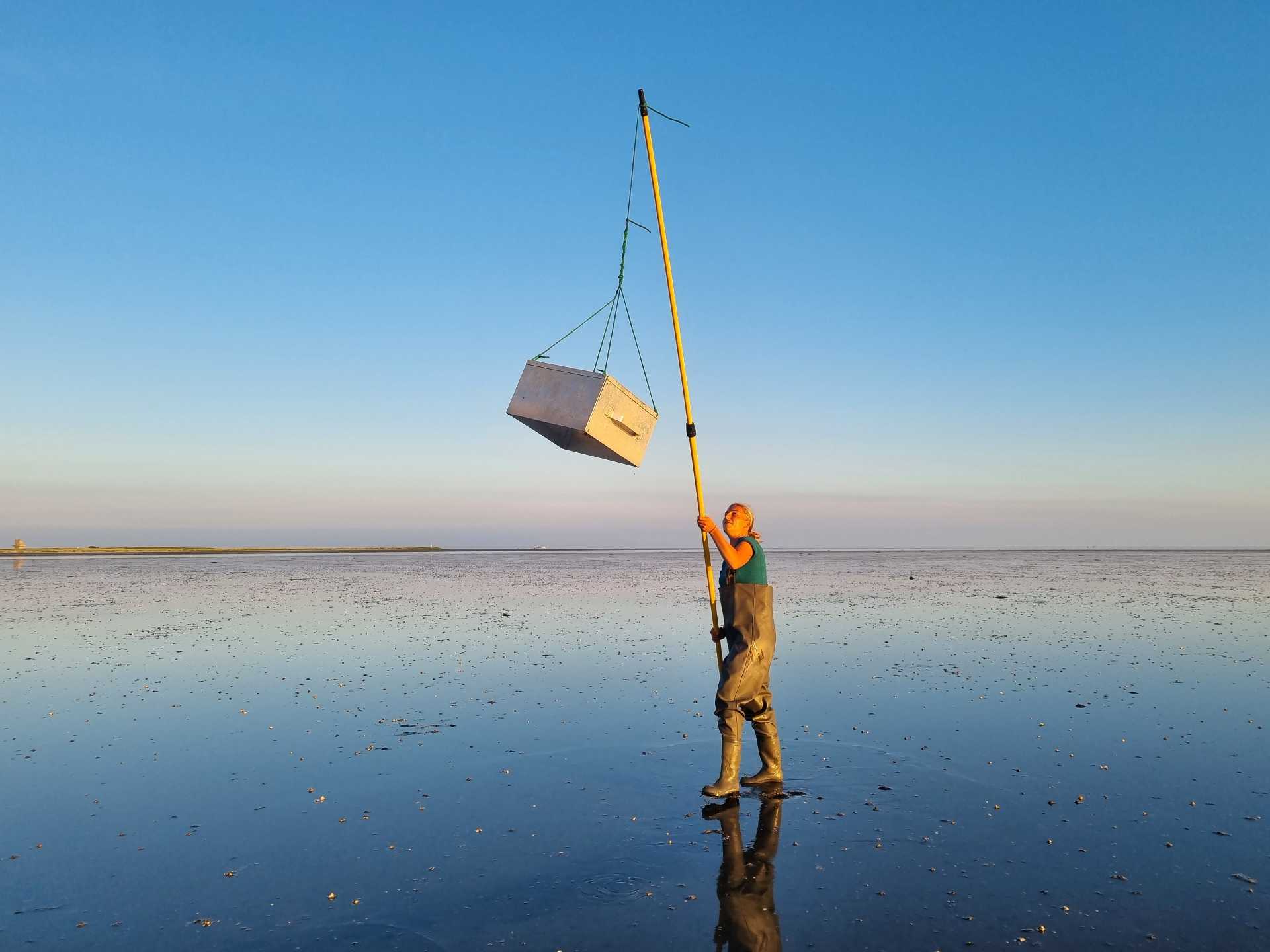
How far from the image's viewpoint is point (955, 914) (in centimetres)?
512

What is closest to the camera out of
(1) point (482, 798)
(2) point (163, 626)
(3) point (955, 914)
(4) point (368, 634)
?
(3) point (955, 914)

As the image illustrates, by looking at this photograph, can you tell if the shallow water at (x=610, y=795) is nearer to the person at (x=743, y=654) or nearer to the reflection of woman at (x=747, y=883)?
the reflection of woman at (x=747, y=883)

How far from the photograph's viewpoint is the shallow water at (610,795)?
5117 mm

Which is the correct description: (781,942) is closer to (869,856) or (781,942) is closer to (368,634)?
(869,856)

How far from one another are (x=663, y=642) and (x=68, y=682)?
1001 centimetres

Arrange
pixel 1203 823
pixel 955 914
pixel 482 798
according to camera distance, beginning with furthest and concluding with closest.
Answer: pixel 482 798 → pixel 1203 823 → pixel 955 914

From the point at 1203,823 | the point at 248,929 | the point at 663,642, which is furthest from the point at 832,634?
the point at 248,929

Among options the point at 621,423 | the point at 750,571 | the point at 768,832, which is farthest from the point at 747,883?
the point at 621,423

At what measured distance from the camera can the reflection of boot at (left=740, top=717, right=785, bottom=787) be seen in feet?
25.7

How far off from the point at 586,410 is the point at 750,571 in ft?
6.93

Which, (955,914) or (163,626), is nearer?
(955,914)

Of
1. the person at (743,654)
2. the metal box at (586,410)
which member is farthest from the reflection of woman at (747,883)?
the metal box at (586,410)

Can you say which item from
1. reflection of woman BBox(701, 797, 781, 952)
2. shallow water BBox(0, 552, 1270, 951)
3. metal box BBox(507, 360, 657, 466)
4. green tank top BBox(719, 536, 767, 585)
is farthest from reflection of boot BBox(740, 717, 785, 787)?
metal box BBox(507, 360, 657, 466)

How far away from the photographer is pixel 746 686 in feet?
25.0
